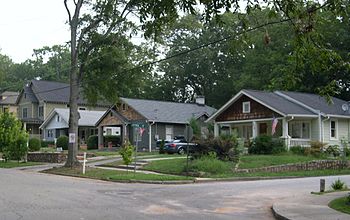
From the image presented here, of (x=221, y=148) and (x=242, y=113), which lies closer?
(x=221, y=148)

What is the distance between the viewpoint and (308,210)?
1394 centimetres

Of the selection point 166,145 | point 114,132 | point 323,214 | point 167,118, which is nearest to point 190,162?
point 166,145

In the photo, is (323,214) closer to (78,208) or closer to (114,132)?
(78,208)

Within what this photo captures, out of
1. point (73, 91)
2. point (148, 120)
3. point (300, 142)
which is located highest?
Result: point (73, 91)

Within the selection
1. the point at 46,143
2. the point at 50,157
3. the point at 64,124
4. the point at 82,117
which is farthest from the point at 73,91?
the point at 46,143

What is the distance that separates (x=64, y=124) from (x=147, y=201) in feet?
156

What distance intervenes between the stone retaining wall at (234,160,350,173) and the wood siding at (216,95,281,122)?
7.01 meters

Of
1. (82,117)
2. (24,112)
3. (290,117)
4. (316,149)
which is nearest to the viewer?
(316,149)

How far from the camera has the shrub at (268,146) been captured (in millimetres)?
34938

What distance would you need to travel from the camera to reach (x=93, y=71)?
3297cm

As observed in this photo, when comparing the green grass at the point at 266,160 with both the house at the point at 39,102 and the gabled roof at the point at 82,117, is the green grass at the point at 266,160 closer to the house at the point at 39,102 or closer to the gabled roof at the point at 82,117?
the gabled roof at the point at 82,117

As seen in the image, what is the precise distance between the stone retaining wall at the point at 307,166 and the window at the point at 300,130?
23.7 ft

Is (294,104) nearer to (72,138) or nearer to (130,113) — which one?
(130,113)

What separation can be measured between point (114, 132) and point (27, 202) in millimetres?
39117
